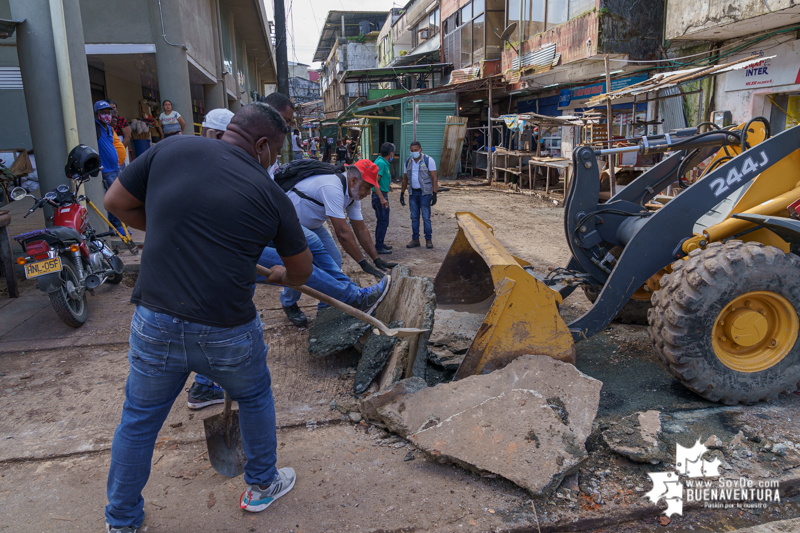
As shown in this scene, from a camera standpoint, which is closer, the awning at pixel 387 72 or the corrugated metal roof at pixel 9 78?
the corrugated metal roof at pixel 9 78

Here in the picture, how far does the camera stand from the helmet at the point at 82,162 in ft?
19.0

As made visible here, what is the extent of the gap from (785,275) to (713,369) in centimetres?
74

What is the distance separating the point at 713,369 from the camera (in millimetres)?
3236

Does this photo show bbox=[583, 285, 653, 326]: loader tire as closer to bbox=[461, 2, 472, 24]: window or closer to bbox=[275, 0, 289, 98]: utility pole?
bbox=[275, 0, 289, 98]: utility pole

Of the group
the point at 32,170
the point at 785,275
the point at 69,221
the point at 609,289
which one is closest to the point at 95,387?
the point at 69,221

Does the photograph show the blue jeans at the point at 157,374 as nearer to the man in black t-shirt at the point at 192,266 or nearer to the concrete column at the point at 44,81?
the man in black t-shirt at the point at 192,266

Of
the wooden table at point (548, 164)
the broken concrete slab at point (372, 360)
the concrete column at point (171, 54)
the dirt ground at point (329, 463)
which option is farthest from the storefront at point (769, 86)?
the concrete column at point (171, 54)

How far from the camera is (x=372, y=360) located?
3.61m

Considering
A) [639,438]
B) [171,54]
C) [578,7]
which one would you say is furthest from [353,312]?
[578,7]

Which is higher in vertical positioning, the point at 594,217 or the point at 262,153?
the point at 262,153

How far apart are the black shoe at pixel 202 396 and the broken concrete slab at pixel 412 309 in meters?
1.10

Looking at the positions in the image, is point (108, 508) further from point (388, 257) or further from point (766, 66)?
point (766, 66)

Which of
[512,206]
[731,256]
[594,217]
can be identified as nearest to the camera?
[731,256]

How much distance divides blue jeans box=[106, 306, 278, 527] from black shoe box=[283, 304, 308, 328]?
2528 mm
